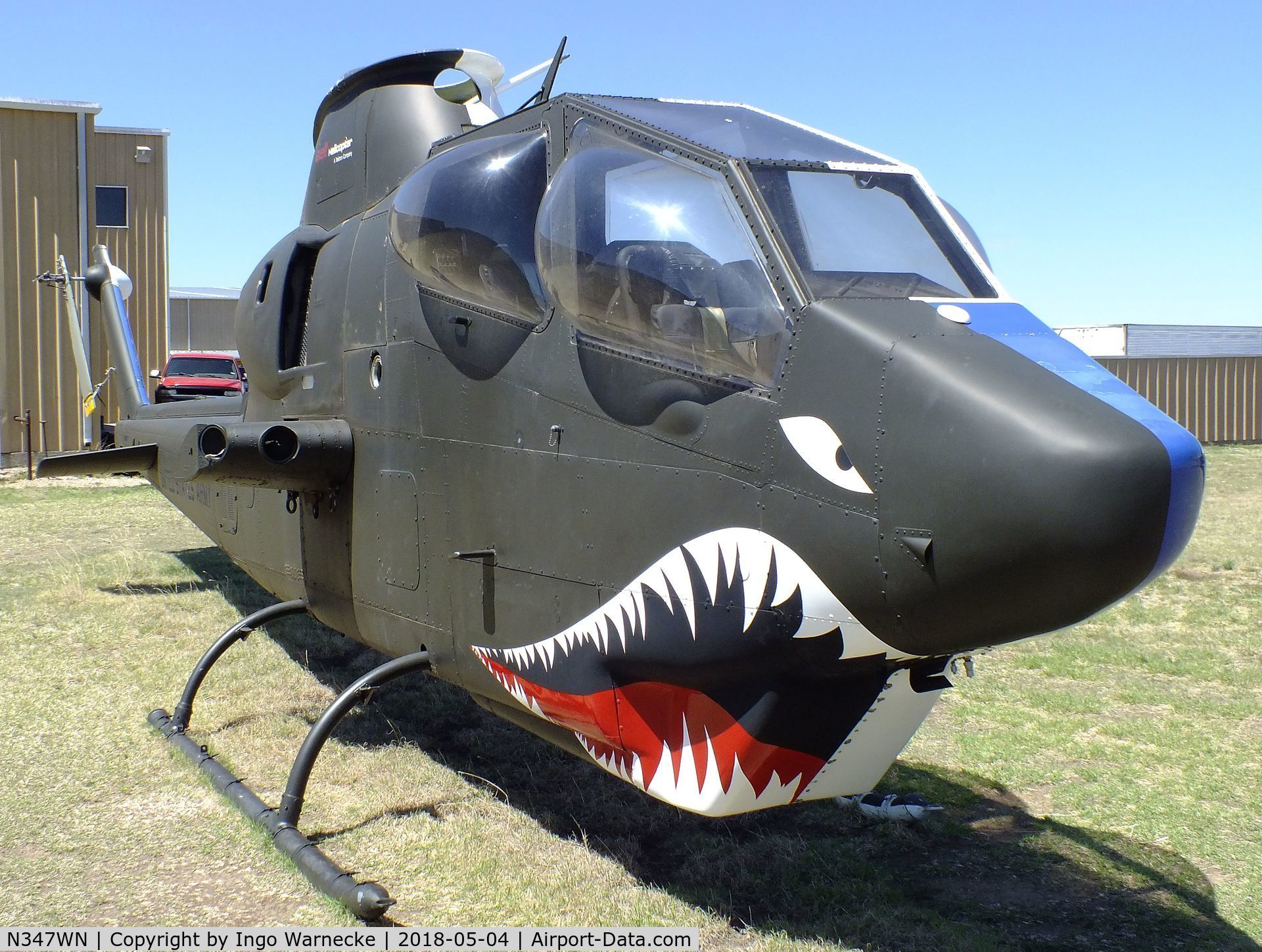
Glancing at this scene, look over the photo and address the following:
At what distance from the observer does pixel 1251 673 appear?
693cm

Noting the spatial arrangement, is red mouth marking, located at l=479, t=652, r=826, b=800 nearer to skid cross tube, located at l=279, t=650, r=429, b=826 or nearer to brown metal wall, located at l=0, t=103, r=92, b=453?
skid cross tube, located at l=279, t=650, r=429, b=826

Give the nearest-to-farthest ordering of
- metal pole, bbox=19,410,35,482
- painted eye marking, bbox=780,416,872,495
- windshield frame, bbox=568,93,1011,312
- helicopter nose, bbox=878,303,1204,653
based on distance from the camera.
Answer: helicopter nose, bbox=878,303,1204,653
painted eye marking, bbox=780,416,872,495
windshield frame, bbox=568,93,1011,312
metal pole, bbox=19,410,35,482

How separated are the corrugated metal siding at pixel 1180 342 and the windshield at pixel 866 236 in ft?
96.5

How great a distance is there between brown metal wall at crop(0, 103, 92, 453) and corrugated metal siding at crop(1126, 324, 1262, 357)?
85.5ft

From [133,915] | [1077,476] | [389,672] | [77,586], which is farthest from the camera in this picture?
[77,586]

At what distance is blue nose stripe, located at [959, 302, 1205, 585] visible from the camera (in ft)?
8.34

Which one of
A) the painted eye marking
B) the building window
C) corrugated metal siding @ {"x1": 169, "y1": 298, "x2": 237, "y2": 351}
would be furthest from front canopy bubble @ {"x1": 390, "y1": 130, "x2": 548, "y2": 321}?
corrugated metal siding @ {"x1": 169, "y1": 298, "x2": 237, "y2": 351}

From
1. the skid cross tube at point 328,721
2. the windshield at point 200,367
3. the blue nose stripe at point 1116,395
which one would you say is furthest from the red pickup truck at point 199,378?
the blue nose stripe at point 1116,395

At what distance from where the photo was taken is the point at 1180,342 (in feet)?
99.1

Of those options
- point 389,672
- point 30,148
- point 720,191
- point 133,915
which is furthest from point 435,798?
point 30,148

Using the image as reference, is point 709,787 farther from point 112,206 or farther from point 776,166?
point 112,206

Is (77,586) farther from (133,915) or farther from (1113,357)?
(1113,357)

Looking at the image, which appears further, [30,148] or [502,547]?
[30,148]

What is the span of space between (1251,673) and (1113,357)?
81.2 ft
